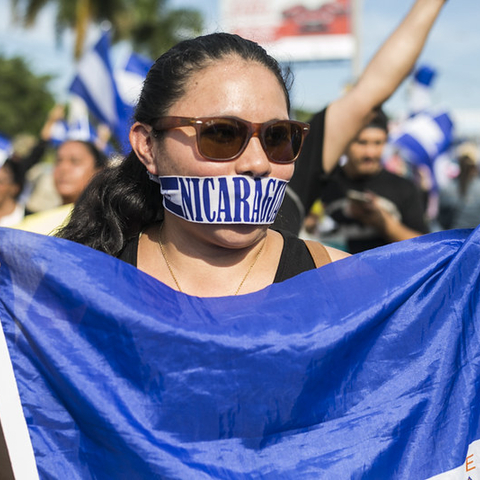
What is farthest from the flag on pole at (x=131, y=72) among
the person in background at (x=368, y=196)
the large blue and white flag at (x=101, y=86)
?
the person in background at (x=368, y=196)

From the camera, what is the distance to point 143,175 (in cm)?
224

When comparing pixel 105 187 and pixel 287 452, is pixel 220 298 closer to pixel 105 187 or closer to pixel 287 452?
pixel 287 452

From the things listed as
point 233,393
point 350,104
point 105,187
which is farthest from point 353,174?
point 233,393

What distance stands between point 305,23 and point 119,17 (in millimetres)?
8064

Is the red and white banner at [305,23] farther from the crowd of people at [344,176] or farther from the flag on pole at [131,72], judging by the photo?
the crowd of people at [344,176]

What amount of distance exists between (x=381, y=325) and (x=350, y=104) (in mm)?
1134

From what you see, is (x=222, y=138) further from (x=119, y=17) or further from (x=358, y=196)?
(x=119, y=17)

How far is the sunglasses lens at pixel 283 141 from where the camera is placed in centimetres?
186

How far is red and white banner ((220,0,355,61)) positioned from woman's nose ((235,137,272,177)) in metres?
30.5

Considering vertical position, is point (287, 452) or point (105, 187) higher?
point (105, 187)

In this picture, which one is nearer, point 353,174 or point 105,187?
point 105,187

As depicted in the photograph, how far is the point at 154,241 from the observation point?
2.15m

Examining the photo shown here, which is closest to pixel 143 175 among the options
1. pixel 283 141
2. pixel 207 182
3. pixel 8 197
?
pixel 207 182

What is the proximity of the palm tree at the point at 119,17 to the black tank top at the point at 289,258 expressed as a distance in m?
24.3
